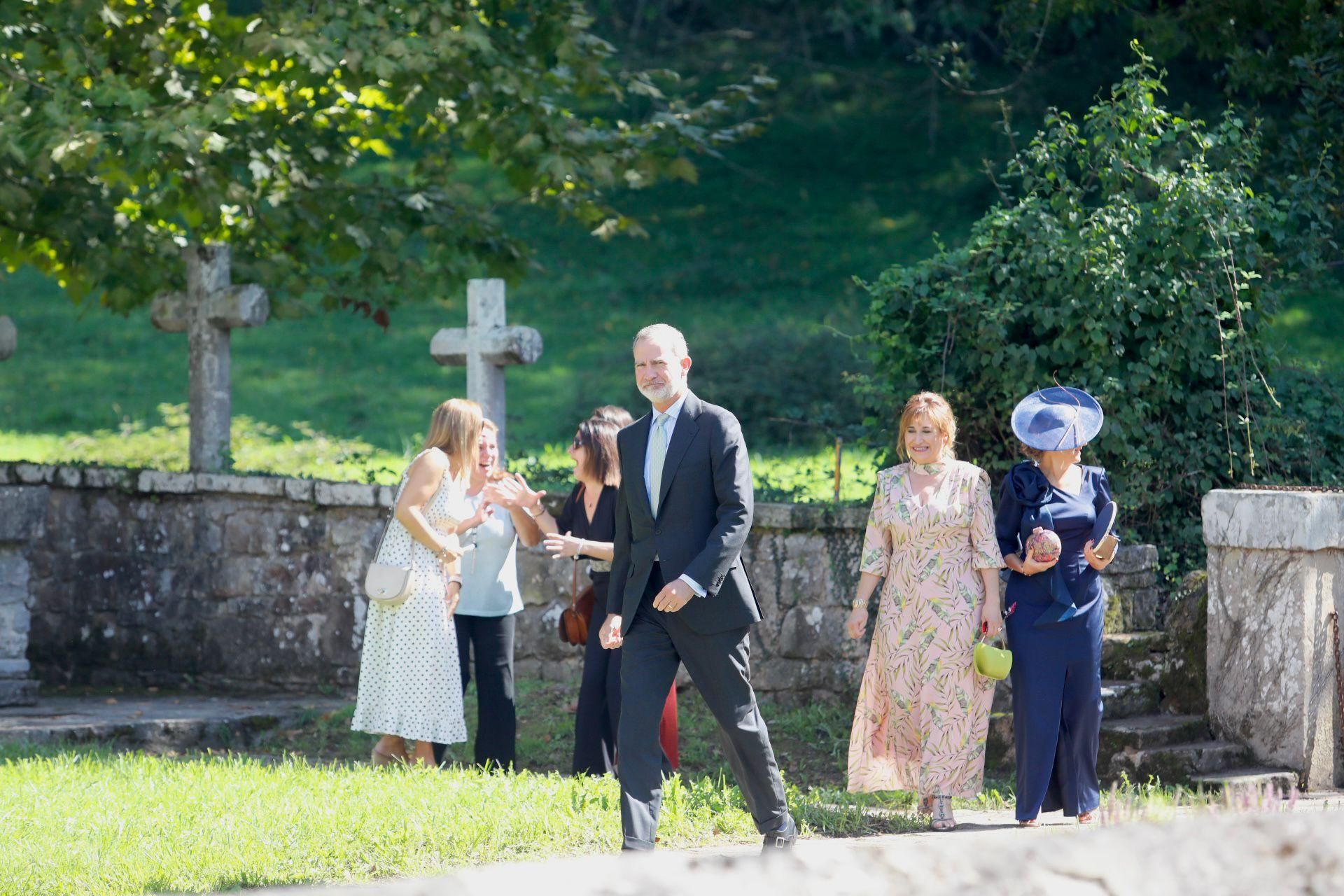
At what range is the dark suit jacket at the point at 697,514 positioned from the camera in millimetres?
4727

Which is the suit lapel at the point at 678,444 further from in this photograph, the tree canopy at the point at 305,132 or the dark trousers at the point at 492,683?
the tree canopy at the point at 305,132

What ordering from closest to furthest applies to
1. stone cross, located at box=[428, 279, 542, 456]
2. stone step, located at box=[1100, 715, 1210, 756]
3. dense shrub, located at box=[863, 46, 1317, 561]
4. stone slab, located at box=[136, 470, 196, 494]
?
stone step, located at box=[1100, 715, 1210, 756] → dense shrub, located at box=[863, 46, 1317, 561] → stone cross, located at box=[428, 279, 542, 456] → stone slab, located at box=[136, 470, 196, 494]

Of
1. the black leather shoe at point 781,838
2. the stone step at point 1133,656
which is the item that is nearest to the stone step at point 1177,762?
the stone step at point 1133,656

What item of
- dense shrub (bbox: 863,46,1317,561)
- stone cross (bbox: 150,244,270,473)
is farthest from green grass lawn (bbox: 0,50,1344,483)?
dense shrub (bbox: 863,46,1317,561)

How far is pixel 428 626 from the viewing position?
21.1ft

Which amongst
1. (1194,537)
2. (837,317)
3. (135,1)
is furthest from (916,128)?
(1194,537)

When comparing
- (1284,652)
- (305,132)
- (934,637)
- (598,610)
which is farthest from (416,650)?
(305,132)

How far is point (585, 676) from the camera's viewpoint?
249 inches

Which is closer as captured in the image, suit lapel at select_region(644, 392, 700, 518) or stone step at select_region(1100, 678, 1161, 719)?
suit lapel at select_region(644, 392, 700, 518)

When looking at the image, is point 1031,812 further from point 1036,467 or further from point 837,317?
point 837,317

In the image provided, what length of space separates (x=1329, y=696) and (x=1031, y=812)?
134 centimetres

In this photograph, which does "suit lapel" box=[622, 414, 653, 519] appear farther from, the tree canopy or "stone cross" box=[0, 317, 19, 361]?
"stone cross" box=[0, 317, 19, 361]

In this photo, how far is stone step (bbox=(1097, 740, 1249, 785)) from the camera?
5.88 meters

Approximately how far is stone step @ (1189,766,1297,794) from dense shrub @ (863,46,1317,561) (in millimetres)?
1506
